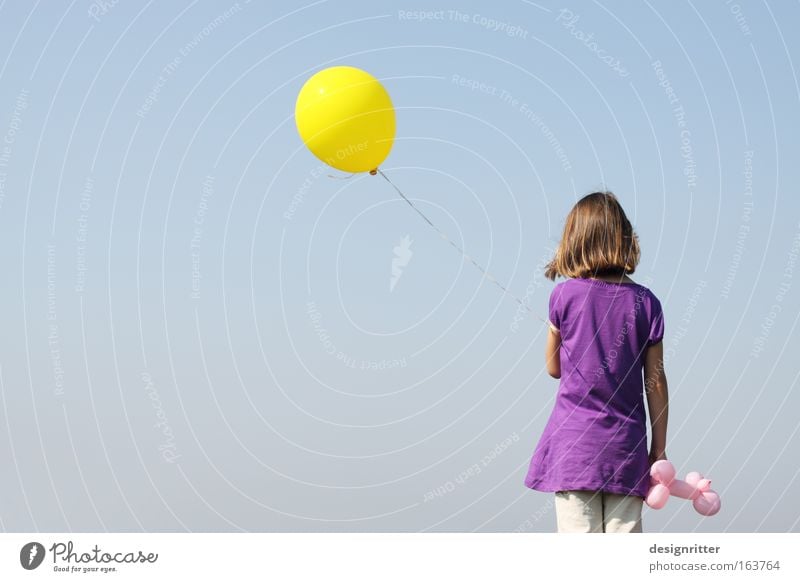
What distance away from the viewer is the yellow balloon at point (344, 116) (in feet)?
29.2

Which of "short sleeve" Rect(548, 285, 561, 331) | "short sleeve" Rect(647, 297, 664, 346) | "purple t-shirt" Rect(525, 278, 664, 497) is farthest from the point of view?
"short sleeve" Rect(548, 285, 561, 331)

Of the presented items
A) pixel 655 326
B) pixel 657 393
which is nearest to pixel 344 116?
pixel 655 326

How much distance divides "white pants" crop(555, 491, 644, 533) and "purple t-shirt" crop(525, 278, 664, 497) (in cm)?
11


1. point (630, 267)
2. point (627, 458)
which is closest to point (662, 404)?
point (627, 458)

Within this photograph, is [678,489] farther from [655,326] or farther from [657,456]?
[655,326]

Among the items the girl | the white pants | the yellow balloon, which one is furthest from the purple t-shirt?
the yellow balloon

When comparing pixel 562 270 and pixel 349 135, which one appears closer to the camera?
pixel 562 270

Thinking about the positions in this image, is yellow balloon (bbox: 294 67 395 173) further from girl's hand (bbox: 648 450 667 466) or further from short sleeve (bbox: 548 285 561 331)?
girl's hand (bbox: 648 450 667 466)

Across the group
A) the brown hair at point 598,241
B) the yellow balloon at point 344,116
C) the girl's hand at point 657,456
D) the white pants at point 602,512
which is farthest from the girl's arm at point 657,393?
the yellow balloon at point 344,116

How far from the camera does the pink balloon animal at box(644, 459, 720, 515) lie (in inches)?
279
